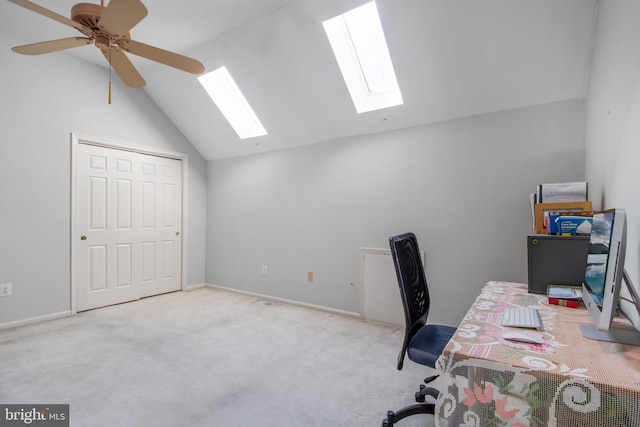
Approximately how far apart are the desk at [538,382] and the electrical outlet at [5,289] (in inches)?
155

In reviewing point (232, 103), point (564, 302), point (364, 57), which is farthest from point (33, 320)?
point (564, 302)

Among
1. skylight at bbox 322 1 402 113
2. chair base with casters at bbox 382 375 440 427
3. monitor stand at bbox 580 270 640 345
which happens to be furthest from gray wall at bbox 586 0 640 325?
skylight at bbox 322 1 402 113

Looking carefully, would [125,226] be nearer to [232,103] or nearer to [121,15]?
[232,103]

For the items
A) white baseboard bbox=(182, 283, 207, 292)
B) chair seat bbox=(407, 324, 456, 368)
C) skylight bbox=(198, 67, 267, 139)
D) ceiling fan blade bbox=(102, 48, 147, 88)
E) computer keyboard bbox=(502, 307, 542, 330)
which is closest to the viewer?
computer keyboard bbox=(502, 307, 542, 330)

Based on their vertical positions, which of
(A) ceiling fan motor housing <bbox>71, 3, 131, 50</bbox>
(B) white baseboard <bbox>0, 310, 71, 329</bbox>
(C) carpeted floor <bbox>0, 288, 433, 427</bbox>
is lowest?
(C) carpeted floor <bbox>0, 288, 433, 427</bbox>

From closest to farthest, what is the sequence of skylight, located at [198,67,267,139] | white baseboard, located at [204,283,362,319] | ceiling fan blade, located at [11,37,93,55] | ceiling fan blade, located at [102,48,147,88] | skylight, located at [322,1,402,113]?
1. ceiling fan blade, located at [11,37,93,55]
2. ceiling fan blade, located at [102,48,147,88]
3. skylight, located at [322,1,402,113]
4. white baseboard, located at [204,283,362,319]
5. skylight, located at [198,67,267,139]

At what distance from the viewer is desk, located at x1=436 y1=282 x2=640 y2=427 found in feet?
2.50

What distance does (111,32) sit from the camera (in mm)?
1786

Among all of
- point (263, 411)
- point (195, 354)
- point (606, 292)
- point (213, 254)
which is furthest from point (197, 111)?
point (606, 292)

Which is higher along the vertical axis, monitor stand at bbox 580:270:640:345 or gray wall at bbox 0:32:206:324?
gray wall at bbox 0:32:206:324

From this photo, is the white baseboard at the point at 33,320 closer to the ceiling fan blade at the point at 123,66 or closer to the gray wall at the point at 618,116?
the ceiling fan blade at the point at 123,66

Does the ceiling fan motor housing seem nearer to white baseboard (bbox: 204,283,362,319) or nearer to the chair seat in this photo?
the chair seat

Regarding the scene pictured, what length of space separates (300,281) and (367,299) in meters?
0.92

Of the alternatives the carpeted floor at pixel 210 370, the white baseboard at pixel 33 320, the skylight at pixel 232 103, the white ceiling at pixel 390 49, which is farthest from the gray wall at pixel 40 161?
the skylight at pixel 232 103
